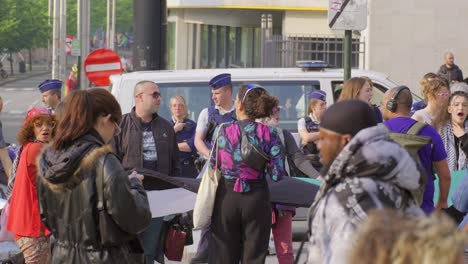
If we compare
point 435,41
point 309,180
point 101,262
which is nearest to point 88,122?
point 101,262

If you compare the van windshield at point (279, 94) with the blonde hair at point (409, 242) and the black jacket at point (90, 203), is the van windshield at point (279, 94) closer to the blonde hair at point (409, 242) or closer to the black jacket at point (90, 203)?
the black jacket at point (90, 203)

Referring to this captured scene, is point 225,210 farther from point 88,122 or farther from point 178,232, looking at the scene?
point 88,122

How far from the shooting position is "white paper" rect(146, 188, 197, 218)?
29.0 feet

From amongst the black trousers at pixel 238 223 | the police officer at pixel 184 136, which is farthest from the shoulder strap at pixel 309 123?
the black trousers at pixel 238 223

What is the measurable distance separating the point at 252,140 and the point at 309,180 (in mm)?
2237

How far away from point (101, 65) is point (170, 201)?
562 inches

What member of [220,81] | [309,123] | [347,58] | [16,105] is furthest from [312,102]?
[16,105]

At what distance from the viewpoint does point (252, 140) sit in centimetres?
834

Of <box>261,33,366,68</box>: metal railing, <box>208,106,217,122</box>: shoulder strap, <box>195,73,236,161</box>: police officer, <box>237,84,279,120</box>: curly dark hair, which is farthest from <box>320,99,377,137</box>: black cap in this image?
<box>261,33,366,68</box>: metal railing

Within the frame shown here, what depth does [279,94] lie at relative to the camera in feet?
44.5

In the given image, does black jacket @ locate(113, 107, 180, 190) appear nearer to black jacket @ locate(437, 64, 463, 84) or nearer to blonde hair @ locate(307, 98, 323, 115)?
blonde hair @ locate(307, 98, 323, 115)

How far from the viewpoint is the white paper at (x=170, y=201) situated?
884cm

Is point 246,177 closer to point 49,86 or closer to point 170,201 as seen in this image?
point 170,201

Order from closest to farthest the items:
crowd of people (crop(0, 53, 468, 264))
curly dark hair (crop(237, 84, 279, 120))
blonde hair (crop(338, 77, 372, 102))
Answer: crowd of people (crop(0, 53, 468, 264)) → curly dark hair (crop(237, 84, 279, 120)) → blonde hair (crop(338, 77, 372, 102))
